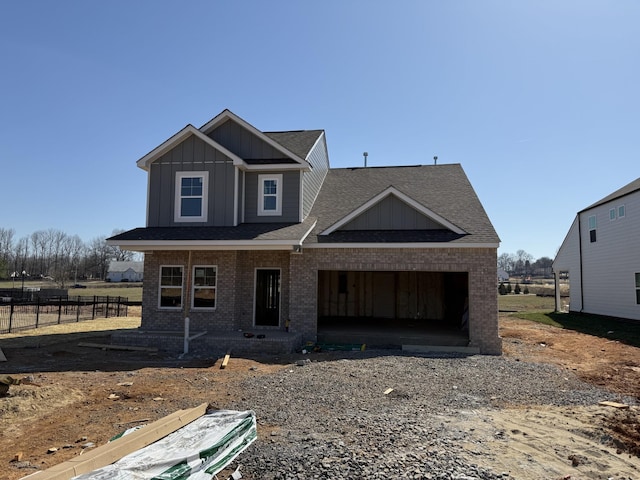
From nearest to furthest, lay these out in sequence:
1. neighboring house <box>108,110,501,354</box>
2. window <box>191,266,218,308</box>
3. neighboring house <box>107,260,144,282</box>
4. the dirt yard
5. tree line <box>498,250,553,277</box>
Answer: the dirt yard
neighboring house <box>108,110,501,354</box>
window <box>191,266,218,308</box>
neighboring house <box>107,260,144,282</box>
tree line <box>498,250,553,277</box>

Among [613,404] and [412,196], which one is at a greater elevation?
[412,196]

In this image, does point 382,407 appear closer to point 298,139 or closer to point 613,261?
point 298,139

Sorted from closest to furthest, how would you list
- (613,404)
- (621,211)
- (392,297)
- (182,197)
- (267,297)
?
(613,404)
(182,197)
(267,297)
(392,297)
(621,211)

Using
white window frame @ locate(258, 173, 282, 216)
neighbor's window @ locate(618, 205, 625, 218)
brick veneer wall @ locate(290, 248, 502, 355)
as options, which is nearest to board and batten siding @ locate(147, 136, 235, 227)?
white window frame @ locate(258, 173, 282, 216)

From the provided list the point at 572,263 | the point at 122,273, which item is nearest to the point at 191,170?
the point at 572,263

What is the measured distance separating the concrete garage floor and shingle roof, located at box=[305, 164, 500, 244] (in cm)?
321

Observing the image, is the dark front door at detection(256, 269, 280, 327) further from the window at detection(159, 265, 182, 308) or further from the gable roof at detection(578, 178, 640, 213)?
the gable roof at detection(578, 178, 640, 213)

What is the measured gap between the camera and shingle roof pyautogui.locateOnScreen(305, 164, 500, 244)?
1426 cm

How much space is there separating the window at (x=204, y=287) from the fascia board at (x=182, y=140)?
12.7 ft

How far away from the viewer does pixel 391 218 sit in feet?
49.0

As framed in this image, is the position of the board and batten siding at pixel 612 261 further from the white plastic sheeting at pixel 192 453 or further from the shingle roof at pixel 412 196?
the white plastic sheeting at pixel 192 453

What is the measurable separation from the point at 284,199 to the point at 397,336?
Result: 6195 mm

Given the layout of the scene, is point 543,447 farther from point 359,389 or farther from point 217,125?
point 217,125

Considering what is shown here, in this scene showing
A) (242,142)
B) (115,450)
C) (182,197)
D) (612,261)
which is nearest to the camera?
(115,450)
